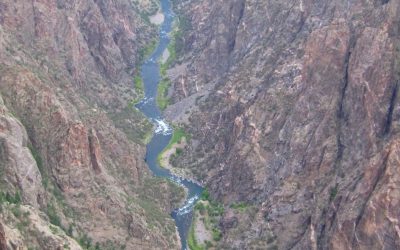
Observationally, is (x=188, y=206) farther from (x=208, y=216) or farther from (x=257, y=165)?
(x=257, y=165)

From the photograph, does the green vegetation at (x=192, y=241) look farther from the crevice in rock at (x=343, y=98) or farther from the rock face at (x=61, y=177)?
the crevice in rock at (x=343, y=98)

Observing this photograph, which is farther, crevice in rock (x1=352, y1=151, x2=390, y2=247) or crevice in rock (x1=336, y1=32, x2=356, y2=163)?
crevice in rock (x1=336, y1=32, x2=356, y2=163)

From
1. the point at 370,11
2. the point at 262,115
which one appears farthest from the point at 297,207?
the point at 370,11

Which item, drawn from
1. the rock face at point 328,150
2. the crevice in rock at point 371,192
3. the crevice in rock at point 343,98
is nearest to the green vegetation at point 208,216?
the rock face at point 328,150

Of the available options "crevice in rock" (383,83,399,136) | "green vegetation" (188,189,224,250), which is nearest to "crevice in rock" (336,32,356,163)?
"crevice in rock" (383,83,399,136)

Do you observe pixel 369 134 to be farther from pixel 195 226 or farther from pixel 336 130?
pixel 195 226

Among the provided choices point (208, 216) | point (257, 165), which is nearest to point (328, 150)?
point (257, 165)

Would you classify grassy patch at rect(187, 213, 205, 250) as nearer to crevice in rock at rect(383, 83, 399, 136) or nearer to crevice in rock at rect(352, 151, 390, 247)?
crevice in rock at rect(352, 151, 390, 247)

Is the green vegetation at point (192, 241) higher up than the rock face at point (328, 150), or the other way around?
the rock face at point (328, 150)

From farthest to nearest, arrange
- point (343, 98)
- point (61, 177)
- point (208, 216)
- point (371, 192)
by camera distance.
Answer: point (208, 216), point (343, 98), point (61, 177), point (371, 192)

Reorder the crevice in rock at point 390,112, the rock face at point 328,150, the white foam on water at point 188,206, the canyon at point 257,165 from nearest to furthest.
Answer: the canyon at point 257,165, the rock face at point 328,150, the crevice in rock at point 390,112, the white foam on water at point 188,206

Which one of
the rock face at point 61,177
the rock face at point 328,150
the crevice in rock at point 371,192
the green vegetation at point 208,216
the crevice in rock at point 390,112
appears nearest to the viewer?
the rock face at point 61,177
